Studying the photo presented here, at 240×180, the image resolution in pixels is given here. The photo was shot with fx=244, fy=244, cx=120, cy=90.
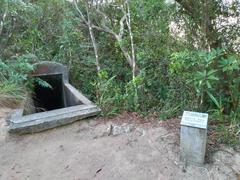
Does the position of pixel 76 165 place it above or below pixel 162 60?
below

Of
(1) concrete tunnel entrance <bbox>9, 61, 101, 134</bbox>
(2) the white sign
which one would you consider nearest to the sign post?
(2) the white sign

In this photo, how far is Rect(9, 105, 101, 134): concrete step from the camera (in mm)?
2924

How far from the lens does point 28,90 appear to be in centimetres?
419

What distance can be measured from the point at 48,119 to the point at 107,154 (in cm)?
97

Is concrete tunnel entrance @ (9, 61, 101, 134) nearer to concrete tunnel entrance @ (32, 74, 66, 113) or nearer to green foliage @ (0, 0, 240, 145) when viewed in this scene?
concrete tunnel entrance @ (32, 74, 66, 113)

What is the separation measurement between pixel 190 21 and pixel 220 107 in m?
1.17

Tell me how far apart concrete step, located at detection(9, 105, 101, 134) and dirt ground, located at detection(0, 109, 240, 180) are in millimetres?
80

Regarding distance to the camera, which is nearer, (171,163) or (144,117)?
(171,163)

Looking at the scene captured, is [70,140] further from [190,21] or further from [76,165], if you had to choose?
[190,21]

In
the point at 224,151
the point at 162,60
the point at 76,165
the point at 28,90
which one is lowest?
the point at 76,165

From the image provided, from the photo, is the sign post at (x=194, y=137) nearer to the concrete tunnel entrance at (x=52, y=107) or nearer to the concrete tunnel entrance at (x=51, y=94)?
the concrete tunnel entrance at (x=52, y=107)

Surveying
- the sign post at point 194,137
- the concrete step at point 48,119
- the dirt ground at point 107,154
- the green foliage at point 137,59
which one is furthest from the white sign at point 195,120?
the concrete step at point 48,119

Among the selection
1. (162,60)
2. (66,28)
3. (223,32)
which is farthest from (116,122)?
(66,28)

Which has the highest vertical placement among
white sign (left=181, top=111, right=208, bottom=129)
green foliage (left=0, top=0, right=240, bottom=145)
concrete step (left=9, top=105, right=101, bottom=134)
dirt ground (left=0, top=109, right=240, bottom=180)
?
green foliage (left=0, top=0, right=240, bottom=145)
